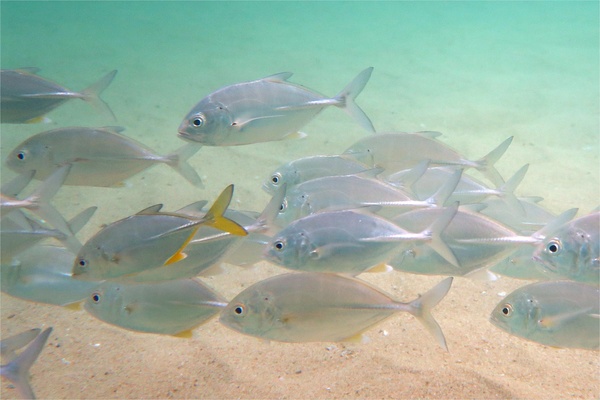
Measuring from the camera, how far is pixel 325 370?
98.5 inches

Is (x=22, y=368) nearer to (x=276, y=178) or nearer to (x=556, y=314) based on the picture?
(x=276, y=178)

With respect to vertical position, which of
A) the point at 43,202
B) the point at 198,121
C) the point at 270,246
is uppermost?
the point at 198,121

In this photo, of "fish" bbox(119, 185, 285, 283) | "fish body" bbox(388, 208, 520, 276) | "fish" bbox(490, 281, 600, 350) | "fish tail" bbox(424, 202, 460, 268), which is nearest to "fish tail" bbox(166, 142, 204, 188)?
"fish" bbox(119, 185, 285, 283)

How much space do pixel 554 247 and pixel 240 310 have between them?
1.30 m

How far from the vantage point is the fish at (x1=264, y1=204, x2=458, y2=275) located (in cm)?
179

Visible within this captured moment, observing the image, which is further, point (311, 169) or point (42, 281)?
point (311, 169)

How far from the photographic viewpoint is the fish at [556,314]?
1735 mm

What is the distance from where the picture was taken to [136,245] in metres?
1.70

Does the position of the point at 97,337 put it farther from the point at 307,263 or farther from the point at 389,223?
the point at 389,223

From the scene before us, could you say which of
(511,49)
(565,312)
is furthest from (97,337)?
(511,49)

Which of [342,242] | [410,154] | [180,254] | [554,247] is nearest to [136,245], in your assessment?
[180,254]

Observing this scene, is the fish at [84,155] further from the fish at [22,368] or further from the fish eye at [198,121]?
the fish at [22,368]

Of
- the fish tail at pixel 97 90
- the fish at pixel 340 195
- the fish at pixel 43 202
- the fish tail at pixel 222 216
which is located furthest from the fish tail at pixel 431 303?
the fish tail at pixel 97 90

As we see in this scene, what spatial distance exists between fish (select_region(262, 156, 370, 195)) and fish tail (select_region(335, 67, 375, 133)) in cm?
26
